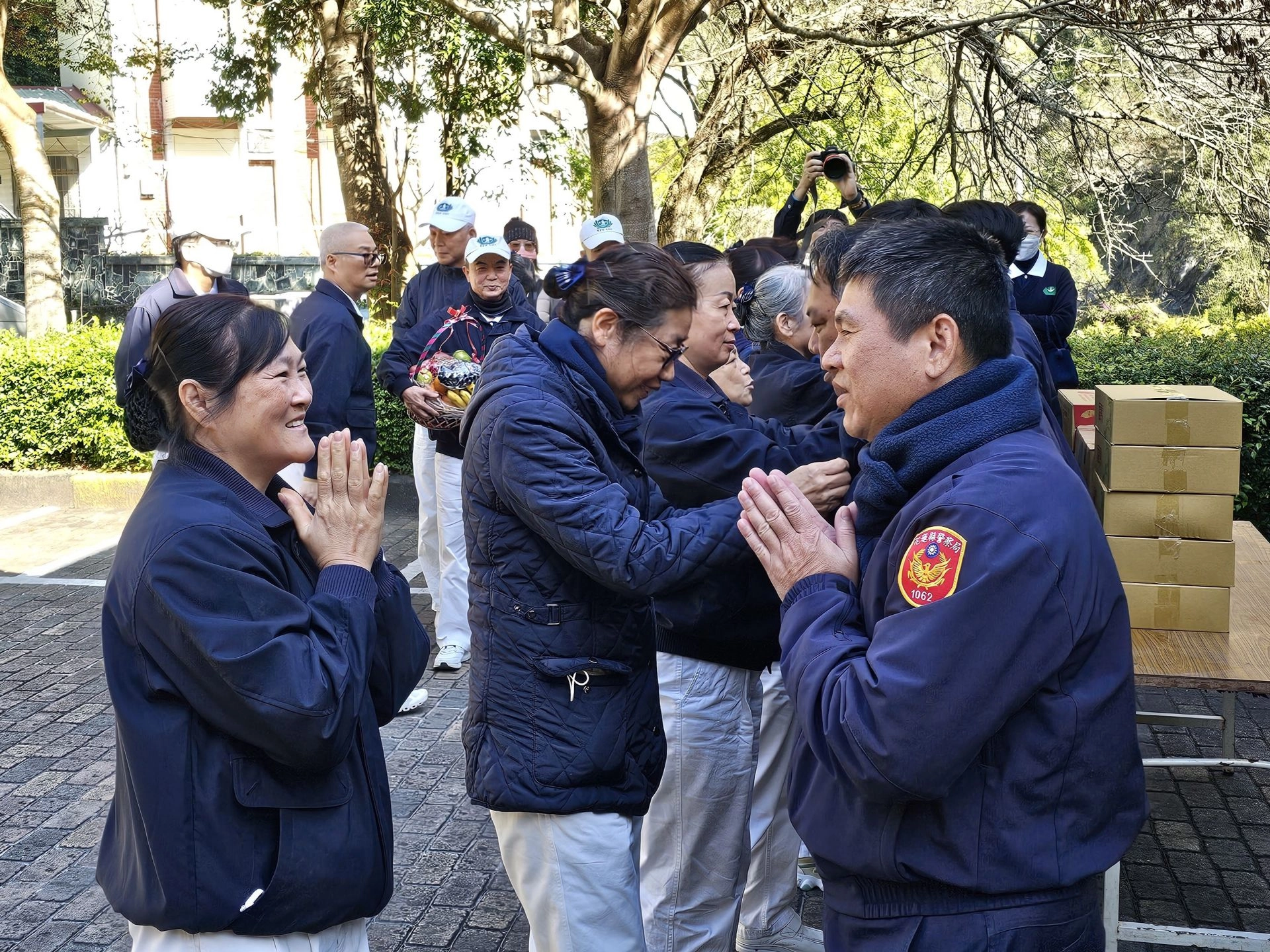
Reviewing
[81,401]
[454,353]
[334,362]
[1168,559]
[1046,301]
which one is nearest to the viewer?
[1168,559]

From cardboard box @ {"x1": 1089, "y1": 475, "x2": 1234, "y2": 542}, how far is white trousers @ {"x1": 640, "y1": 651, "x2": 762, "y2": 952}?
44.9 inches

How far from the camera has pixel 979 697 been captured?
5.79 ft

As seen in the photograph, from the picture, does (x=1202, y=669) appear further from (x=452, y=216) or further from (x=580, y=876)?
(x=452, y=216)

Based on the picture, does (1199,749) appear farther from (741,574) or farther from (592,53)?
(592,53)

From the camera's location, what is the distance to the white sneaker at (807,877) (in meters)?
4.27

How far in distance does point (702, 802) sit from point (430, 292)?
174 inches

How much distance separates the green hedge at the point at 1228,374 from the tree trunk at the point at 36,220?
10.8 meters

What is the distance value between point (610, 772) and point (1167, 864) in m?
2.70

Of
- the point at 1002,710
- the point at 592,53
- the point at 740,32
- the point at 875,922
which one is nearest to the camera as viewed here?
the point at 1002,710

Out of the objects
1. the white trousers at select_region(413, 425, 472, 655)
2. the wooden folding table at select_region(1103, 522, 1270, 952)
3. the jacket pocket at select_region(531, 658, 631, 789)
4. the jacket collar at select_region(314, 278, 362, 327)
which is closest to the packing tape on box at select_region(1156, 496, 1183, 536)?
the wooden folding table at select_region(1103, 522, 1270, 952)

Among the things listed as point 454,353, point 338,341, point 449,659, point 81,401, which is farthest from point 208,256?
point 81,401

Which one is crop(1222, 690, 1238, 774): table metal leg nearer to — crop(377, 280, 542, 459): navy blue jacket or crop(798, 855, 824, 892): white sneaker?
crop(798, 855, 824, 892): white sneaker

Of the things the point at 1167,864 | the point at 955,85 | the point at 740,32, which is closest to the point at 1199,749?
the point at 1167,864

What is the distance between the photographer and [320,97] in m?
14.1
